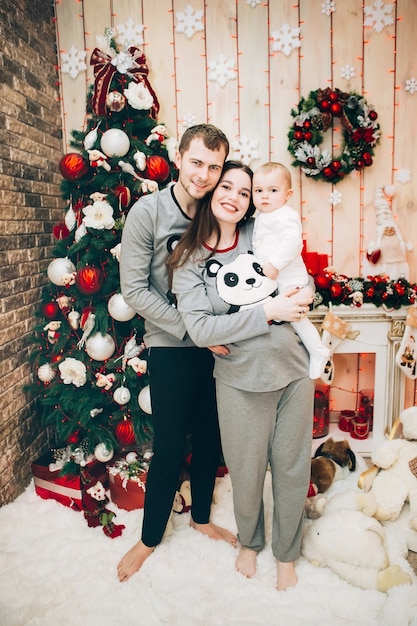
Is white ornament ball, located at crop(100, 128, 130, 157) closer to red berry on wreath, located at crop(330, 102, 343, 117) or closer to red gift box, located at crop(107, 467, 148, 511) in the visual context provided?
red berry on wreath, located at crop(330, 102, 343, 117)

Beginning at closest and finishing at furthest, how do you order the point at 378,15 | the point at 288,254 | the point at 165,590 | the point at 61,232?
the point at 288,254 → the point at 165,590 → the point at 61,232 → the point at 378,15

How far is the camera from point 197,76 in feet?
9.61

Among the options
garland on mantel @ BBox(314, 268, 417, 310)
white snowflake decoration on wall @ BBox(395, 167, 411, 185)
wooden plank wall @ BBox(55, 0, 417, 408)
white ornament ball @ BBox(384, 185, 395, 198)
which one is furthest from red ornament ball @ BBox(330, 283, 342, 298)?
white snowflake decoration on wall @ BBox(395, 167, 411, 185)

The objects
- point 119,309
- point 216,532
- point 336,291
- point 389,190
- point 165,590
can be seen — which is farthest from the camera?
point 389,190

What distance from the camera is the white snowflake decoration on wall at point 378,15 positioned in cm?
284

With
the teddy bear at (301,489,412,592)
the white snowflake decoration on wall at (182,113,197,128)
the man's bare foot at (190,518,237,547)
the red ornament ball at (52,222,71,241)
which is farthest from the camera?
the white snowflake decoration on wall at (182,113,197,128)

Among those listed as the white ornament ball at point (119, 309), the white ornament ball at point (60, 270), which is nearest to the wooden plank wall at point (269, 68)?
the white ornament ball at point (60, 270)

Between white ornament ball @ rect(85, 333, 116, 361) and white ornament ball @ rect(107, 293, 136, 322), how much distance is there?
123 mm

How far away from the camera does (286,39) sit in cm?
288

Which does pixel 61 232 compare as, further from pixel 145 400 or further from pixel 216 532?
pixel 216 532

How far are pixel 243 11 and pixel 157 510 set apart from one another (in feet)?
8.98

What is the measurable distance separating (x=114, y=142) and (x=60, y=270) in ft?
2.22

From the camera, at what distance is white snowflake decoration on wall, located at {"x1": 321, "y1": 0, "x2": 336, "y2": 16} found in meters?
2.84

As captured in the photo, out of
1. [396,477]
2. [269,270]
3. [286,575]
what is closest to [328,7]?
[269,270]
